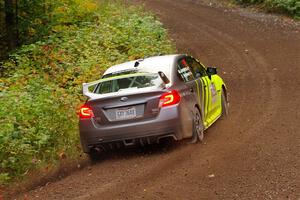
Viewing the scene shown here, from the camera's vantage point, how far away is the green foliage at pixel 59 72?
31.3 ft

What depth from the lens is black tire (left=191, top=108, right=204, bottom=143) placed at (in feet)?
29.9

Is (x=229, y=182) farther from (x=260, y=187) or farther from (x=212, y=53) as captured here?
(x=212, y=53)

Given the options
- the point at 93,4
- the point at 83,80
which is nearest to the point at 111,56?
the point at 83,80

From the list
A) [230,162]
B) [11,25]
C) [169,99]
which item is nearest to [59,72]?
[11,25]

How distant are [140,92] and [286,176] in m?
2.74

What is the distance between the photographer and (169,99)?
864cm

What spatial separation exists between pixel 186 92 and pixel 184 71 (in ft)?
2.69

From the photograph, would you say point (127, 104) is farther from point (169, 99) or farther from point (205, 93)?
point (205, 93)

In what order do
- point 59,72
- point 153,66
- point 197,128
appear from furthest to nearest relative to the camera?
point 59,72 → point 153,66 → point 197,128

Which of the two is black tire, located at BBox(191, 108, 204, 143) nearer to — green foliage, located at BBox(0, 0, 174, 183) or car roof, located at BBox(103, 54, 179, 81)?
car roof, located at BBox(103, 54, 179, 81)

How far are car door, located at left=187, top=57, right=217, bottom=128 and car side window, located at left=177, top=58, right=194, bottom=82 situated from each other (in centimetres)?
17

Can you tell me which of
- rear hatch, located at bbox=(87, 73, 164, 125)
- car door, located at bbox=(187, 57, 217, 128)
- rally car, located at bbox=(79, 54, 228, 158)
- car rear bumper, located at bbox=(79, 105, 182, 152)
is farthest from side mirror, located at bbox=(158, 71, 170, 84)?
car door, located at bbox=(187, 57, 217, 128)

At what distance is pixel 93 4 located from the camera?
Answer: 23.6 metres

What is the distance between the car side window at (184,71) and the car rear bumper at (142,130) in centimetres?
115
